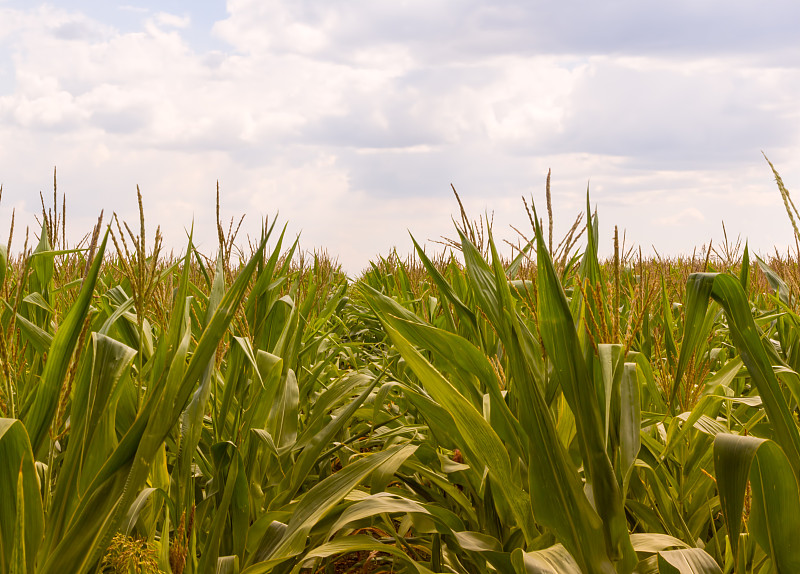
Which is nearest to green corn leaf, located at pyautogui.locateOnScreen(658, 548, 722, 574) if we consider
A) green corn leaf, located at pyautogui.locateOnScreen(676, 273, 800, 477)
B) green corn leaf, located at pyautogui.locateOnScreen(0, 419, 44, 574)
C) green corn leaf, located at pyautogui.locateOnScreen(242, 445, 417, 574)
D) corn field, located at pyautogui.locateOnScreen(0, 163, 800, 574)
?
corn field, located at pyautogui.locateOnScreen(0, 163, 800, 574)

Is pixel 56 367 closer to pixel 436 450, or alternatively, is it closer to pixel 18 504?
pixel 18 504

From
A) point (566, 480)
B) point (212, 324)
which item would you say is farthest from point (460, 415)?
point (212, 324)

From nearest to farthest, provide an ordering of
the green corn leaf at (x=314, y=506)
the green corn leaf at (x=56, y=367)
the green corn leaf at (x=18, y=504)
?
the green corn leaf at (x=18, y=504), the green corn leaf at (x=56, y=367), the green corn leaf at (x=314, y=506)

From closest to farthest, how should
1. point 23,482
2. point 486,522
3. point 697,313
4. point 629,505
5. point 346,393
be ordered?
point 23,482
point 697,313
point 629,505
point 486,522
point 346,393

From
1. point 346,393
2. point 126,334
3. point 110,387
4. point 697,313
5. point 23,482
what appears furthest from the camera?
point 346,393

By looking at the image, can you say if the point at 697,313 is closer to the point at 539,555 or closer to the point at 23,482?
the point at 539,555

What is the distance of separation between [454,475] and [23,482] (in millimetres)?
1017

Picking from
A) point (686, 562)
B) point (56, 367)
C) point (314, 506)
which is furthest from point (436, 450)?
point (56, 367)

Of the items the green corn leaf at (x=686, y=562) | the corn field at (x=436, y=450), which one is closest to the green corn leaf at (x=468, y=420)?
the corn field at (x=436, y=450)

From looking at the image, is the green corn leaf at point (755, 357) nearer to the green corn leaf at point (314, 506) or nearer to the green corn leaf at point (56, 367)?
the green corn leaf at point (314, 506)

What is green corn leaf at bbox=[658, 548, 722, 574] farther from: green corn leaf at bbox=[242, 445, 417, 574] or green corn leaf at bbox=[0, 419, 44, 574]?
green corn leaf at bbox=[0, 419, 44, 574]

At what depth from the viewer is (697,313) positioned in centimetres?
127

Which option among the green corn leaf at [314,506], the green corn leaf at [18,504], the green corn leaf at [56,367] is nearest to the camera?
the green corn leaf at [18,504]

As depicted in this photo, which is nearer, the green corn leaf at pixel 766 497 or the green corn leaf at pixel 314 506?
the green corn leaf at pixel 766 497
